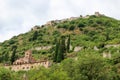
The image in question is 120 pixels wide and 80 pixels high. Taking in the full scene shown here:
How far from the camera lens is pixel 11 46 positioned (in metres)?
179

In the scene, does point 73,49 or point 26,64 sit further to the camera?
point 73,49

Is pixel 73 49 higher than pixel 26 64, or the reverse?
pixel 73 49

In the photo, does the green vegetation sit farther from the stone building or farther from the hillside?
the stone building

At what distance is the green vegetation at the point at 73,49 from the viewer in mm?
83250

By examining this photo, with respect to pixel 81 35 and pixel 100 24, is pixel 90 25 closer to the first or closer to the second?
pixel 100 24

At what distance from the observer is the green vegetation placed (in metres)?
83.2

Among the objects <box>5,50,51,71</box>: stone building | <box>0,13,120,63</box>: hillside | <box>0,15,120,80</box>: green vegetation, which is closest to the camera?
<box>0,15,120,80</box>: green vegetation

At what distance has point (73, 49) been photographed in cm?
14225

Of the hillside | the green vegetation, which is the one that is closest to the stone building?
the green vegetation

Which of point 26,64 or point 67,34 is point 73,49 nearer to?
point 26,64

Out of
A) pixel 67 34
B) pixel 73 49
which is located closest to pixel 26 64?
pixel 73 49

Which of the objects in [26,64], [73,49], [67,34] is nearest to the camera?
[26,64]

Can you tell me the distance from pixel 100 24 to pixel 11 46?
41326mm

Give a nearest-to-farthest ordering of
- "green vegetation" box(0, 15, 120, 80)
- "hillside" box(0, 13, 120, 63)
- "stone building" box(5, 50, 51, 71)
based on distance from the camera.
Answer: "green vegetation" box(0, 15, 120, 80) < "stone building" box(5, 50, 51, 71) < "hillside" box(0, 13, 120, 63)
